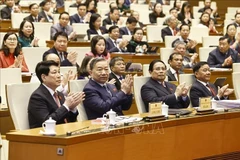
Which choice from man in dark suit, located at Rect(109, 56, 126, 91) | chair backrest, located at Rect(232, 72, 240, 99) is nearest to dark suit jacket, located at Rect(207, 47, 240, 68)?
chair backrest, located at Rect(232, 72, 240, 99)

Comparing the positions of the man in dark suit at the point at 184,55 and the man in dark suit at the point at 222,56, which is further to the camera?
the man in dark suit at the point at 222,56

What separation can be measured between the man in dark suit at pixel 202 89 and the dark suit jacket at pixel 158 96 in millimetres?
397

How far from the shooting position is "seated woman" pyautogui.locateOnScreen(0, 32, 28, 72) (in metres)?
6.50

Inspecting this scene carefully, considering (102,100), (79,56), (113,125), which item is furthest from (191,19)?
(113,125)

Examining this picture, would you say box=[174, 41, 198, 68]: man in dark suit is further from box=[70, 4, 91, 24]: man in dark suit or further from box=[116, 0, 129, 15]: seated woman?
box=[116, 0, 129, 15]: seated woman

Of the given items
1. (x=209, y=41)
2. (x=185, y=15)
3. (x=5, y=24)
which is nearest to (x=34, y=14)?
(x=5, y=24)

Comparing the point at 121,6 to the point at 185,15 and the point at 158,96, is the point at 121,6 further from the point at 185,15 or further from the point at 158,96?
the point at 158,96

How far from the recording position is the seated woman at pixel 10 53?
650 cm

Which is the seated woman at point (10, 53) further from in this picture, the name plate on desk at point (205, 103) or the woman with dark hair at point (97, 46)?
the name plate on desk at point (205, 103)

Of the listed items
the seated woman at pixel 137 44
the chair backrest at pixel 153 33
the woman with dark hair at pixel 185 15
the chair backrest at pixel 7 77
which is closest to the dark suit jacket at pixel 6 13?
the chair backrest at pixel 153 33

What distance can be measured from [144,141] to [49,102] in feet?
2.41

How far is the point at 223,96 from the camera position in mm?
5977

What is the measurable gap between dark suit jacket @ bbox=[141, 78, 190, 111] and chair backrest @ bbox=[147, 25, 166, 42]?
4435 millimetres

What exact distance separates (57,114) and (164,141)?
71 centimetres
